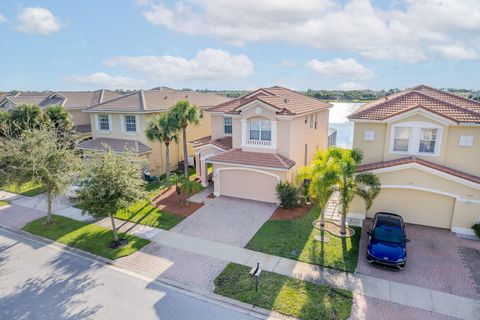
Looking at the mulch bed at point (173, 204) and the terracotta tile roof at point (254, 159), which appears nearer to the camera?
the mulch bed at point (173, 204)

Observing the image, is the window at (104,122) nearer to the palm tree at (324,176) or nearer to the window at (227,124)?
the window at (227,124)

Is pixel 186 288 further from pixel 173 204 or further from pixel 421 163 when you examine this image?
pixel 421 163

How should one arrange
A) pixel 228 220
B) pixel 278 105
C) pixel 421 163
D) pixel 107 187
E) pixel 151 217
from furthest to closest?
pixel 278 105, pixel 151 217, pixel 228 220, pixel 421 163, pixel 107 187

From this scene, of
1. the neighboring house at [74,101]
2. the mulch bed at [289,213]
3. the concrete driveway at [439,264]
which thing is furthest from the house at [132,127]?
the concrete driveway at [439,264]

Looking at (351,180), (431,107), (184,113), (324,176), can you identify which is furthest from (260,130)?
(431,107)

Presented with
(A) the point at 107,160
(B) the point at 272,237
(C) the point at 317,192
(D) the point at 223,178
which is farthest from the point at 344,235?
(A) the point at 107,160

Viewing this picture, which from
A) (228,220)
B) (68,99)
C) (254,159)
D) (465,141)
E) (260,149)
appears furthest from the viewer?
(68,99)
